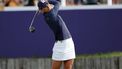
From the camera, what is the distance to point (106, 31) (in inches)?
624

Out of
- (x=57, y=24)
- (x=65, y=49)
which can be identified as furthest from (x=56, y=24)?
(x=65, y=49)

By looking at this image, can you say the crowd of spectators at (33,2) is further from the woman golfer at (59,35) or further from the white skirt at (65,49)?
the white skirt at (65,49)

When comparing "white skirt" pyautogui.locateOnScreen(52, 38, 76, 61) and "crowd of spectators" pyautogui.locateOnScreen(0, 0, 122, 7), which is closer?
"white skirt" pyautogui.locateOnScreen(52, 38, 76, 61)

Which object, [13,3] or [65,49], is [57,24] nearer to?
[65,49]

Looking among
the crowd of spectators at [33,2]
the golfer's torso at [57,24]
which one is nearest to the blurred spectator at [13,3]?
the crowd of spectators at [33,2]

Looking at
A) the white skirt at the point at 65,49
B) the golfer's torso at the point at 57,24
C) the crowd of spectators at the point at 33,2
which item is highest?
the golfer's torso at the point at 57,24

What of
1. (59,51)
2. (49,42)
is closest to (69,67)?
(59,51)

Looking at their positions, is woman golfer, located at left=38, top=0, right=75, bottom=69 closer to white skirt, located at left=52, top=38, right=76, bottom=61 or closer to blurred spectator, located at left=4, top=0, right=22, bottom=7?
white skirt, located at left=52, top=38, right=76, bottom=61

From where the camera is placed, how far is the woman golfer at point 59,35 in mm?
10820

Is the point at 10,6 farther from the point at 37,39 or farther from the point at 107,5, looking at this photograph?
the point at 107,5

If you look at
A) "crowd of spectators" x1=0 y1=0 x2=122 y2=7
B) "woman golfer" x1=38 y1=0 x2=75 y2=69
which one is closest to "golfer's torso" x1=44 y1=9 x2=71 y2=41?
"woman golfer" x1=38 y1=0 x2=75 y2=69

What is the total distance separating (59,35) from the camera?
36.0ft

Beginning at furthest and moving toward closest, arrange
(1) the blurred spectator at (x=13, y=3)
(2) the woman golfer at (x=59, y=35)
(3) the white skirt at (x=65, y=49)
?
(1) the blurred spectator at (x=13, y=3), (3) the white skirt at (x=65, y=49), (2) the woman golfer at (x=59, y=35)

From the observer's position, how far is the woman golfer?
10.8m
